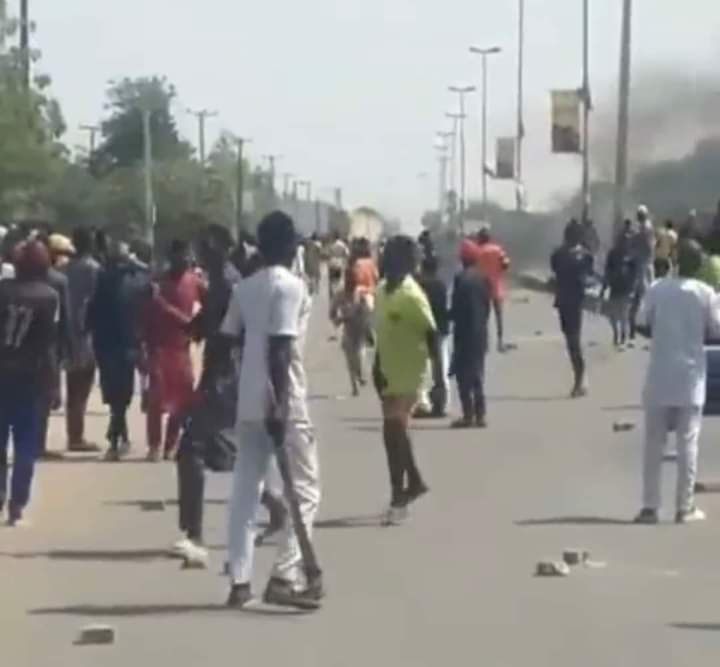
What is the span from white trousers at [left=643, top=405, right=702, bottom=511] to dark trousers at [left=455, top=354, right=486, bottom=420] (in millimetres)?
7807

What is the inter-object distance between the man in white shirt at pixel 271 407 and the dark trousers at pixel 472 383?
39.0ft

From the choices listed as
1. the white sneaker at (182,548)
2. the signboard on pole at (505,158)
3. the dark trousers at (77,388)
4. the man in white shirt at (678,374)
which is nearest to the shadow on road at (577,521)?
the man in white shirt at (678,374)

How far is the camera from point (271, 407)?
1280cm

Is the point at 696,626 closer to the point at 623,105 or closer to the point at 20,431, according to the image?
the point at 20,431

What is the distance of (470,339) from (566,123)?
146 ft

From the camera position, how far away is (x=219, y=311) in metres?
15.0

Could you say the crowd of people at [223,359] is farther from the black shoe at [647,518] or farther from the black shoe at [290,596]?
the black shoe at [647,518]

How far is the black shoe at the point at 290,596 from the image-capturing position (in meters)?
13.0

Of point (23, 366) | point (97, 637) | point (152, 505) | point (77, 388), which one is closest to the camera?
point (97, 637)

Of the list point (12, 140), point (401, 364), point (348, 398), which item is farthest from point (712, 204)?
point (401, 364)

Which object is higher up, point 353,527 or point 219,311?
point 219,311

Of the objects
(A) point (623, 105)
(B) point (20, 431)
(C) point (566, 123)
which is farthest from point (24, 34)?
(B) point (20, 431)

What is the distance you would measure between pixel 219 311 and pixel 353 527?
96.8 inches

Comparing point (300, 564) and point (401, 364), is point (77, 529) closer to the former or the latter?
point (401, 364)
